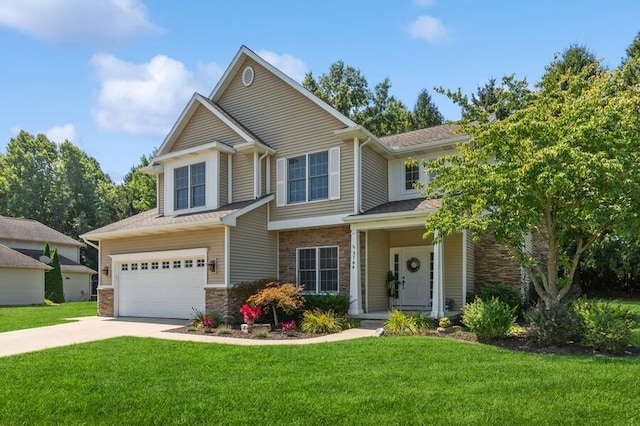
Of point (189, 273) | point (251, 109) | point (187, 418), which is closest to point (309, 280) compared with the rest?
point (189, 273)

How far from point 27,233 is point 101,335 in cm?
2821

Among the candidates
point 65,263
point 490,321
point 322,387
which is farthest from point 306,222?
point 65,263

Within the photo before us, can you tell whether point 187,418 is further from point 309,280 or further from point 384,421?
point 309,280

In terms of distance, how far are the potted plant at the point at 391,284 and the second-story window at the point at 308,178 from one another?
3447 millimetres

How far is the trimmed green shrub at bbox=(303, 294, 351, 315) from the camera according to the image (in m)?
14.8

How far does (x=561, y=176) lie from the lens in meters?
8.93

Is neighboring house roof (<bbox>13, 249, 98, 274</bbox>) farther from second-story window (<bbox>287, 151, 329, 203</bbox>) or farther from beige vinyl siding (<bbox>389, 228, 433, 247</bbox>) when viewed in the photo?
beige vinyl siding (<bbox>389, 228, 433, 247</bbox>)

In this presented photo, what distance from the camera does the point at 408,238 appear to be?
1716 cm

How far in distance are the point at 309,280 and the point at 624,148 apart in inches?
404

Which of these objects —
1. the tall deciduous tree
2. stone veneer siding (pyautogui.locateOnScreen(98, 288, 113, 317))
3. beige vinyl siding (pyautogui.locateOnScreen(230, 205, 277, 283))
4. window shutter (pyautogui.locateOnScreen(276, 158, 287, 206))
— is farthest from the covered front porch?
the tall deciduous tree

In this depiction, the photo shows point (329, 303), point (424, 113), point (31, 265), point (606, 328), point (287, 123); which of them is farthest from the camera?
point (424, 113)

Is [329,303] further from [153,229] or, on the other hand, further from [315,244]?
[153,229]

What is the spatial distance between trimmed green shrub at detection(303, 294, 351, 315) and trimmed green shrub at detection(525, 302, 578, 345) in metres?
5.90

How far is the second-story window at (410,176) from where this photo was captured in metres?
17.4
